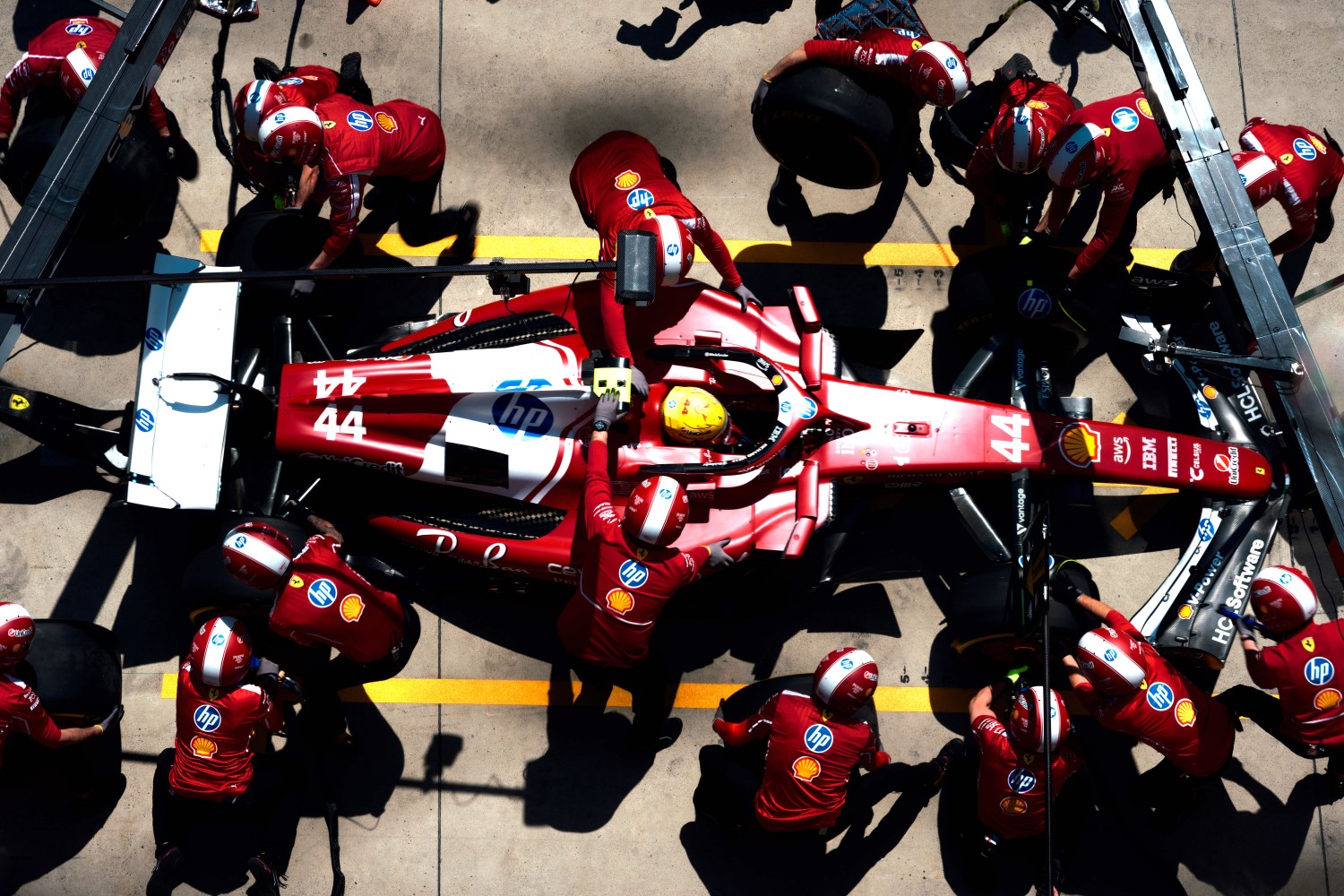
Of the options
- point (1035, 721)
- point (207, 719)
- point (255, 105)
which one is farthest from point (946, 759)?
point (255, 105)

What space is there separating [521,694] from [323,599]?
66.5 inches

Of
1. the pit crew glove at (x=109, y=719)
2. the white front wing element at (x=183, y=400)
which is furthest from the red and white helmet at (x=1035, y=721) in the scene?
the pit crew glove at (x=109, y=719)

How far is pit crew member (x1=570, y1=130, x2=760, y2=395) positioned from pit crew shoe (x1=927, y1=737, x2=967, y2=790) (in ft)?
9.79

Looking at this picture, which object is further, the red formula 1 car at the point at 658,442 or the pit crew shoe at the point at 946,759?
the pit crew shoe at the point at 946,759

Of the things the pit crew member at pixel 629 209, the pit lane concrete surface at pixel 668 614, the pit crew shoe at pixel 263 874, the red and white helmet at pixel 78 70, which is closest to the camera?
the pit crew member at pixel 629 209

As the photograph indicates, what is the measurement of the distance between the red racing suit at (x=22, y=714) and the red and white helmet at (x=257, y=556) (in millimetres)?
1412

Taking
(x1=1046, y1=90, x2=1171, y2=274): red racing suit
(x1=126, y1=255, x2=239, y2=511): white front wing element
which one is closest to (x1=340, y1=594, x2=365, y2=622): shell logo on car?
(x1=126, y1=255, x2=239, y2=511): white front wing element

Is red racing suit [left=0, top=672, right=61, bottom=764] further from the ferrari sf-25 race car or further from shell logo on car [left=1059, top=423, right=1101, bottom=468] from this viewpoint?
shell logo on car [left=1059, top=423, right=1101, bottom=468]

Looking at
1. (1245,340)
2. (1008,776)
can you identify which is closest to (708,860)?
(1008,776)

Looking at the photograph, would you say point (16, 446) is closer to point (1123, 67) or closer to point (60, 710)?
point (60, 710)

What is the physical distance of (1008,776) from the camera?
6.20m

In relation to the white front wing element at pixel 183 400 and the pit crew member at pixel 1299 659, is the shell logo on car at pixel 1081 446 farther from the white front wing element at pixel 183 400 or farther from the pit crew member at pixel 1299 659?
the white front wing element at pixel 183 400

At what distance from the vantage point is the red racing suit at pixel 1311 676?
6.17 m

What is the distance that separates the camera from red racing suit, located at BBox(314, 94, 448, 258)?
6711 mm
